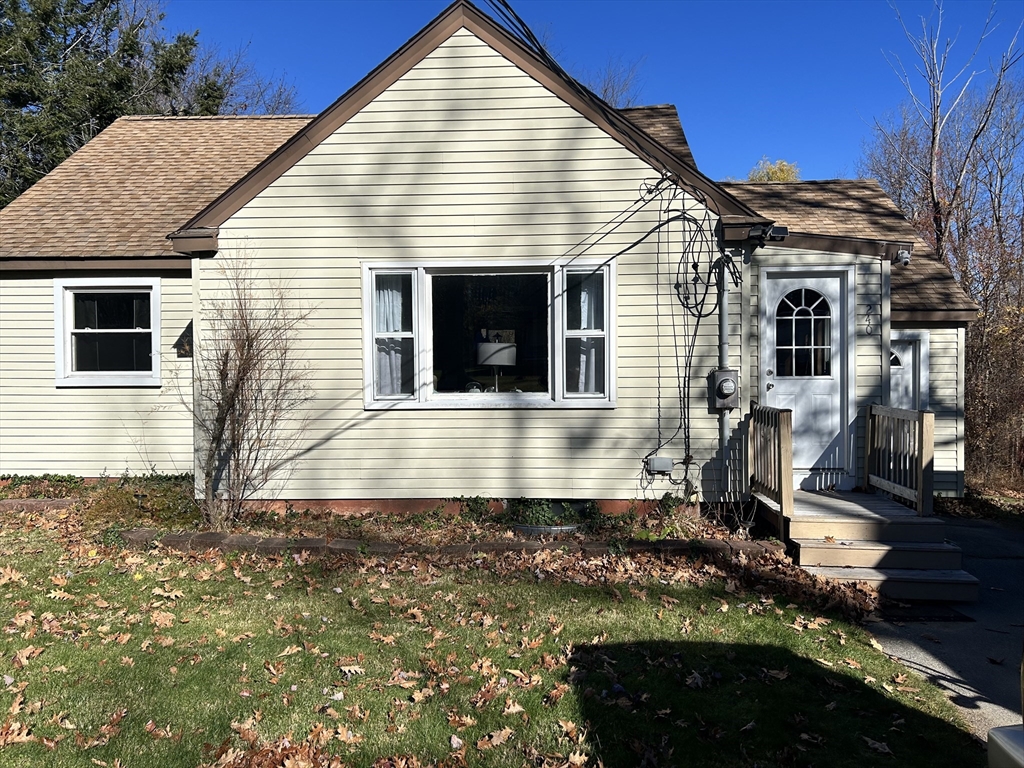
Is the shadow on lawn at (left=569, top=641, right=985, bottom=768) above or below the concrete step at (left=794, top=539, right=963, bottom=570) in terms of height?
below

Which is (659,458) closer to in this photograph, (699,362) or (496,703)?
(699,362)

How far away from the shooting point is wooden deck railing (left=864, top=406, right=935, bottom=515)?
6473 millimetres

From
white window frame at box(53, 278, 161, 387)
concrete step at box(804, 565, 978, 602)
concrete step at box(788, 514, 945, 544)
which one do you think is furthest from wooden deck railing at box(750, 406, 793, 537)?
white window frame at box(53, 278, 161, 387)

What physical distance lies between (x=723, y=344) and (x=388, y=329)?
3863 mm

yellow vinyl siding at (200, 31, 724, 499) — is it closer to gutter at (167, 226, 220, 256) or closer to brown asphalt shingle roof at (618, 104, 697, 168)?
gutter at (167, 226, 220, 256)

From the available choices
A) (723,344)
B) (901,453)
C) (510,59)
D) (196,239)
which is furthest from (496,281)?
(901,453)

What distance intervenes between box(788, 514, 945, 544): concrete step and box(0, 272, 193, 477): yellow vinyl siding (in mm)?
8151

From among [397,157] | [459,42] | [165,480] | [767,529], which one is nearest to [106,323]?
[165,480]

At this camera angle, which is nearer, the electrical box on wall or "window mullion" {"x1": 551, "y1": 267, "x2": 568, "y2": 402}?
the electrical box on wall

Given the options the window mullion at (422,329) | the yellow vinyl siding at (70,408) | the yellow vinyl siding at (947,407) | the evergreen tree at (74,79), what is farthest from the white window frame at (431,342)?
the evergreen tree at (74,79)

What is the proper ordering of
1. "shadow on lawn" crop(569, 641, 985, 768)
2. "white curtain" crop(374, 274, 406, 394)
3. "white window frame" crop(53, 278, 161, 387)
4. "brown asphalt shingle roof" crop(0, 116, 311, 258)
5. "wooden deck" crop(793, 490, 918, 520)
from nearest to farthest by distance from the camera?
1. "shadow on lawn" crop(569, 641, 985, 768)
2. "wooden deck" crop(793, 490, 918, 520)
3. "white curtain" crop(374, 274, 406, 394)
4. "white window frame" crop(53, 278, 161, 387)
5. "brown asphalt shingle roof" crop(0, 116, 311, 258)

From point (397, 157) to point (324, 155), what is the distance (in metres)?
0.85

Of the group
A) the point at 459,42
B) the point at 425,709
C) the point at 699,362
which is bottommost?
the point at 425,709

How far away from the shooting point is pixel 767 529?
294 inches
